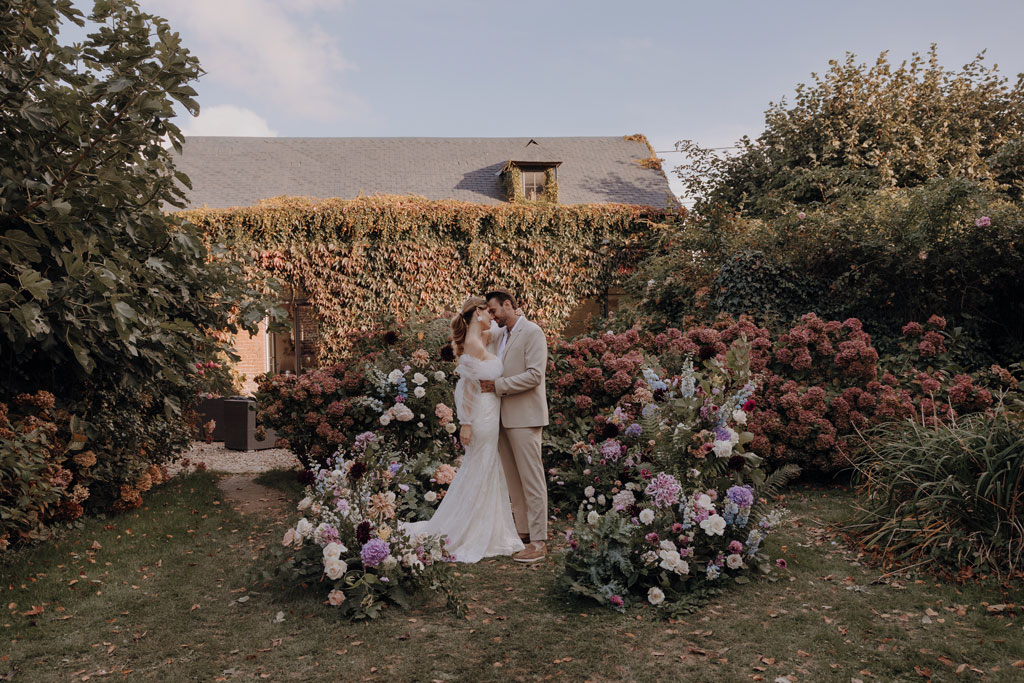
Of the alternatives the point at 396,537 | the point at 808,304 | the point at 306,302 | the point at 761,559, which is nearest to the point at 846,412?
the point at 761,559

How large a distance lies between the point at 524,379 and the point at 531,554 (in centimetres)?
126

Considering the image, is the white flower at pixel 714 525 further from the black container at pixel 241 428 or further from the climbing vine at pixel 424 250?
the climbing vine at pixel 424 250

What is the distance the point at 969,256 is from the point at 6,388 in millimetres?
10174

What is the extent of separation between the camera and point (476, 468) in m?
5.13

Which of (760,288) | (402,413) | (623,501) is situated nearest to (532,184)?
(760,288)

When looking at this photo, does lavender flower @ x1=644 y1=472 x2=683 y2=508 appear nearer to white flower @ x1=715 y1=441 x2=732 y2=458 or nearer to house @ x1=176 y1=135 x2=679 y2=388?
white flower @ x1=715 y1=441 x2=732 y2=458

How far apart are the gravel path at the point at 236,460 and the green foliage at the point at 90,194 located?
13.2 ft

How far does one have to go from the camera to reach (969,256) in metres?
8.73

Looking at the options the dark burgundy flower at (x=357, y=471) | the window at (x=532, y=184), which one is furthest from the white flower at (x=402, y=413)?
the window at (x=532, y=184)

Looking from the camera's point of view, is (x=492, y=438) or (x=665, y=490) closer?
(x=665, y=490)

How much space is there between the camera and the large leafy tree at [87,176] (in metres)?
3.33

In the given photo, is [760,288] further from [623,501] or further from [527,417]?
[623,501]

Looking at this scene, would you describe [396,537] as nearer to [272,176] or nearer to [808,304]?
[808,304]

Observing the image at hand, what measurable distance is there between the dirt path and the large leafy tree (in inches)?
100.0
